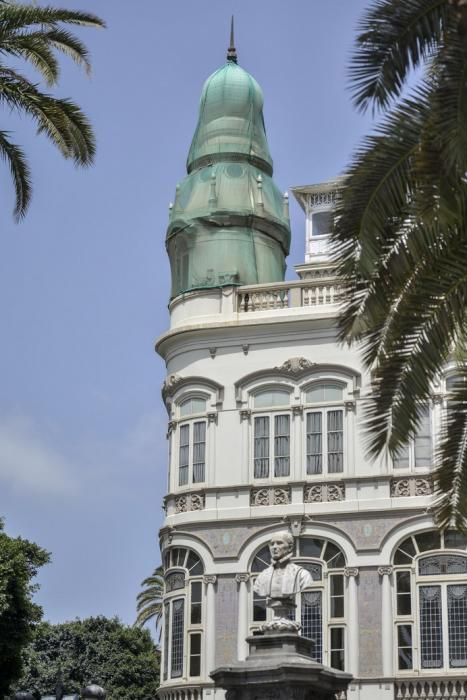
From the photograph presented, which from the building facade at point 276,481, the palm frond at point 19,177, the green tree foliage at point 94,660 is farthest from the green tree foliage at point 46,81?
the green tree foliage at point 94,660

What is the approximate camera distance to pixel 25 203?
79.4 ft

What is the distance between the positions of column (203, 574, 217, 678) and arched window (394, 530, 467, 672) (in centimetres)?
462

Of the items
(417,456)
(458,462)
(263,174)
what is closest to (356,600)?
(417,456)

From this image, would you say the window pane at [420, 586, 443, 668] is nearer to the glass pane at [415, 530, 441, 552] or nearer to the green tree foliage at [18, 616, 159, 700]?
the glass pane at [415, 530, 441, 552]

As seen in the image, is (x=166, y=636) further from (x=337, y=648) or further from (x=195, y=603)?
(x=337, y=648)

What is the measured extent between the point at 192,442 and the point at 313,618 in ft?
18.5

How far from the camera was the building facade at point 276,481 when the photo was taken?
33.0 meters

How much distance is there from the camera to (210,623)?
1353 inches

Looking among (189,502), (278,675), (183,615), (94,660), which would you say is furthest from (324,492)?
(94,660)

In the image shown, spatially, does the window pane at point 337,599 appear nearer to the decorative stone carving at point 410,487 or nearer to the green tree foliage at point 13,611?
the decorative stone carving at point 410,487

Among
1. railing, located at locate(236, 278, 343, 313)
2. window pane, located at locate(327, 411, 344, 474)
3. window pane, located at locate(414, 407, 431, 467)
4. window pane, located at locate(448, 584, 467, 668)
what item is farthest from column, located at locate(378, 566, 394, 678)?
railing, located at locate(236, 278, 343, 313)

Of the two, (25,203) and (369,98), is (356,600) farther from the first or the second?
(369,98)

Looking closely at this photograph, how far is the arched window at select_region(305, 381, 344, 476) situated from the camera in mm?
34719

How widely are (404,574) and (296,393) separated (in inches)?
213
